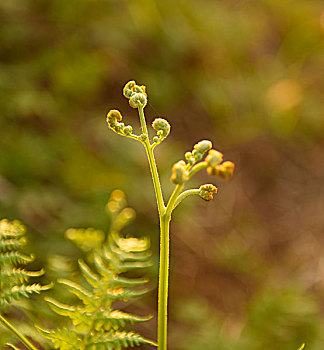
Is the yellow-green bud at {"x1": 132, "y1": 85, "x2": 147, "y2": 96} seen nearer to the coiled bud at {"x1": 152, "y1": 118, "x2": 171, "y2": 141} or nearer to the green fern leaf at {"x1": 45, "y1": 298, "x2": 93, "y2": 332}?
the coiled bud at {"x1": 152, "y1": 118, "x2": 171, "y2": 141}

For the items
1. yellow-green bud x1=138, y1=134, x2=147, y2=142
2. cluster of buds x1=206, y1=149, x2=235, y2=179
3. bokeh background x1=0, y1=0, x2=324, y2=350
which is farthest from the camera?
bokeh background x1=0, y1=0, x2=324, y2=350

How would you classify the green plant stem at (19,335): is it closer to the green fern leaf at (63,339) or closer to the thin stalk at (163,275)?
the green fern leaf at (63,339)

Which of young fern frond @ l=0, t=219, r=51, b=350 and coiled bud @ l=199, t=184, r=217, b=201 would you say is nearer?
coiled bud @ l=199, t=184, r=217, b=201

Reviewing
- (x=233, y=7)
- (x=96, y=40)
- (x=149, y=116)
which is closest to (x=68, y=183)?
(x=149, y=116)

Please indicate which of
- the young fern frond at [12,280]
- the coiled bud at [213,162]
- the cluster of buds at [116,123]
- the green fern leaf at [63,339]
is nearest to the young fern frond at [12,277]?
the young fern frond at [12,280]

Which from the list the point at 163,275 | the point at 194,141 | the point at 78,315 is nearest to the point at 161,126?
the point at 163,275

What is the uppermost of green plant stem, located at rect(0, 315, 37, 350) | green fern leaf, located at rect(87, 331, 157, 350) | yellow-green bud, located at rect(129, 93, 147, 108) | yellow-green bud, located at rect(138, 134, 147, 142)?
yellow-green bud, located at rect(129, 93, 147, 108)

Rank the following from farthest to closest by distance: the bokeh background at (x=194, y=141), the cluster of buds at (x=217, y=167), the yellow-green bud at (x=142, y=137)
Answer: the bokeh background at (x=194, y=141), the yellow-green bud at (x=142, y=137), the cluster of buds at (x=217, y=167)

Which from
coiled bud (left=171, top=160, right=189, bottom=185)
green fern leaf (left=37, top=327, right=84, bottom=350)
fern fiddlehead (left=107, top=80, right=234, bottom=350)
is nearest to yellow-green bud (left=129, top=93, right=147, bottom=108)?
fern fiddlehead (left=107, top=80, right=234, bottom=350)

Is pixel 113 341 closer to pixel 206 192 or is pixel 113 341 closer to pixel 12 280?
pixel 12 280
